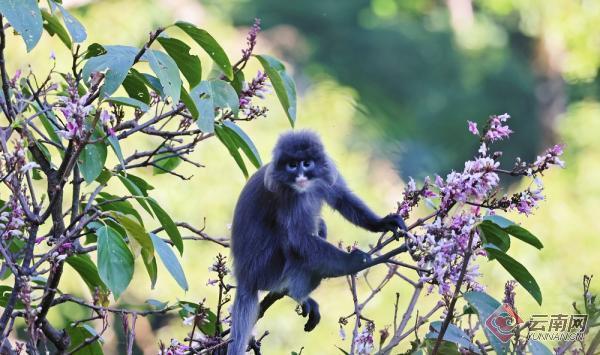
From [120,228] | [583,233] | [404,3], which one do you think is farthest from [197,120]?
[404,3]

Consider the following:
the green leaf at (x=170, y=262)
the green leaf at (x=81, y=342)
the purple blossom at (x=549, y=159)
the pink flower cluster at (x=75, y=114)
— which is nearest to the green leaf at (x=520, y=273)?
the purple blossom at (x=549, y=159)

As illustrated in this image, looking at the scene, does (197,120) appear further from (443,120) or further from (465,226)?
(443,120)

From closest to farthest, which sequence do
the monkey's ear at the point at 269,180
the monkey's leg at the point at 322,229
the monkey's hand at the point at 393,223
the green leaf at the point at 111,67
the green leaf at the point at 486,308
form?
the green leaf at the point at 486,308 → the green leaf at the point at 111,67 → the monkey's hand at the point at 393,223 → the monkey's ear at the point at 269,180 → the monkey's leg at the point at 322,229

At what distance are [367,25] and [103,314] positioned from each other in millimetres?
9581

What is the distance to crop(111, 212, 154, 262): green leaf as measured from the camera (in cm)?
135

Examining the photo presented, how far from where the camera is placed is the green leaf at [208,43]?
142cm

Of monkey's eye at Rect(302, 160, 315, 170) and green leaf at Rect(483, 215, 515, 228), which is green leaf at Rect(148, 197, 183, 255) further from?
monkey's eye at Rect(302, 160, 315, 170)

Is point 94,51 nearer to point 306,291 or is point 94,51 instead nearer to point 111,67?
point 111,67

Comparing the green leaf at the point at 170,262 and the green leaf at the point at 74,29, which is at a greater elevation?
the green leaf at the point at 74,29

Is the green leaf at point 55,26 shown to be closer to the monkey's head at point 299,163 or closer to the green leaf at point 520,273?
the green leaf at point 520,273

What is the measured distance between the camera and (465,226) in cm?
135

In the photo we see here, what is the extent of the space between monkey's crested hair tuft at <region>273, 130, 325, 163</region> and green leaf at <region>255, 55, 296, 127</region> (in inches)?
22.5

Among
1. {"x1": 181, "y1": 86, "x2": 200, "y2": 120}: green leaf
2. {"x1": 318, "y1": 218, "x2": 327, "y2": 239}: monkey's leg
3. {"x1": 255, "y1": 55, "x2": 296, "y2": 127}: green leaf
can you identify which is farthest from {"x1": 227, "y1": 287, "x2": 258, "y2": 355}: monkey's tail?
{"x1": 181, "y1": 86, "x2": 200, "y2": 120}: green leaf

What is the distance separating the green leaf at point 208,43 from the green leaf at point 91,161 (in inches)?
8.0
